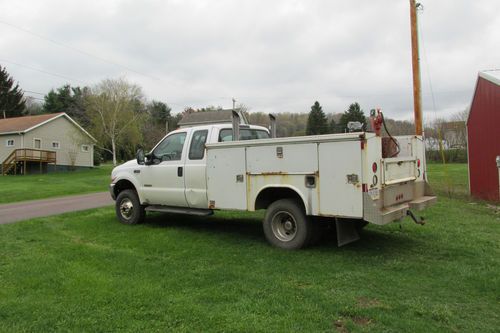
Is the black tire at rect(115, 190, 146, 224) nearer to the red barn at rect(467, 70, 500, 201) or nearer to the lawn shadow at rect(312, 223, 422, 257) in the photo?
the lawn shadow at rect(312, 223, 422, 257)

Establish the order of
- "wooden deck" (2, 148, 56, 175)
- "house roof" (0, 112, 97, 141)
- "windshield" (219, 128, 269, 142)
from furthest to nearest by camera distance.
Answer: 1. "house roof" (0, 112, 97, 141)
2. "wooden deck" (2, 148, 56, 175)
3. "windshield" (219, 128, 269, 142)

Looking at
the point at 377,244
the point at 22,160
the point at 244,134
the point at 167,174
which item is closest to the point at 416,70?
the point at 244,134

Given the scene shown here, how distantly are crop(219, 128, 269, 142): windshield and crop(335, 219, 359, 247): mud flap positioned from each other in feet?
9.16

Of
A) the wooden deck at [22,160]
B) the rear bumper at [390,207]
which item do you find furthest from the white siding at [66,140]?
A: the rear bumper at [390,207]

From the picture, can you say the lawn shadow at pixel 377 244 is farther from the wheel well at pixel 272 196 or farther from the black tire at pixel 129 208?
the black tire at pixel 129 208

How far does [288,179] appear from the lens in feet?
21.5

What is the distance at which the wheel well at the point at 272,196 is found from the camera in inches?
270

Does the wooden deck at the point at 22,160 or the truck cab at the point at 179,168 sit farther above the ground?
the wooden deck at the point at 22,160

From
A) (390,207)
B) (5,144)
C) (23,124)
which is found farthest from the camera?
(23,124)

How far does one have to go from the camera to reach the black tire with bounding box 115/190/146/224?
923 centimetres

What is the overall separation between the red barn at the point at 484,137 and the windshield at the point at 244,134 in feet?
32.1

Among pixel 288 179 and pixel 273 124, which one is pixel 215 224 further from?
pixel 288 179

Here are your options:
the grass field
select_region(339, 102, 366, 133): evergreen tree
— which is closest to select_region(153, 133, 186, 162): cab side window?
the grass field

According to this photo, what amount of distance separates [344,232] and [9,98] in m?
65.4
